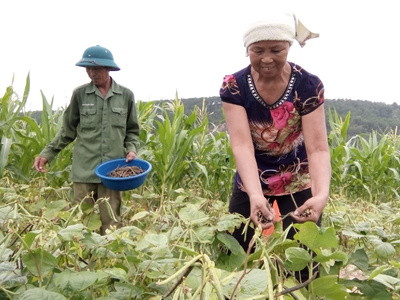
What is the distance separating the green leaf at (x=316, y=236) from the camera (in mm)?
1038

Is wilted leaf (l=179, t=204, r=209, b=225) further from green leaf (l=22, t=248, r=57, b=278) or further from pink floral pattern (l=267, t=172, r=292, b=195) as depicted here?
pink floral pattern (l=267, t=172, r=292, b=195)

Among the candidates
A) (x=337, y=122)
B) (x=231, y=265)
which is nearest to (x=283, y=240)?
(x=231, y=265)

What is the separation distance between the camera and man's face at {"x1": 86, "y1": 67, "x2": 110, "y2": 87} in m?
3.69

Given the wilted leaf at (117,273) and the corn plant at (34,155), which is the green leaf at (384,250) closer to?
A: the wilted leaf at (117,273)

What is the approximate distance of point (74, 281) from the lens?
37.7 inches

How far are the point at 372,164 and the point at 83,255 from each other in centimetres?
597

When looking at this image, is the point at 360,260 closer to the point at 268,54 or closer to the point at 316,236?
the point at 316,236

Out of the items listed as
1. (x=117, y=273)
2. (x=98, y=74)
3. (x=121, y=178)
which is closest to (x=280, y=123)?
(x=117, y=273)

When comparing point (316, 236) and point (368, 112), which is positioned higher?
point (316, 236)

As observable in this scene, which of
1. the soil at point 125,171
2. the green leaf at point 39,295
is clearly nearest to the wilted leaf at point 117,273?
the green leaf at point 39,295

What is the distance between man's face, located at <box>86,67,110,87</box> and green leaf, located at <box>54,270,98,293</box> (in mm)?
2833

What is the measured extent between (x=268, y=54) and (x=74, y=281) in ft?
3.32

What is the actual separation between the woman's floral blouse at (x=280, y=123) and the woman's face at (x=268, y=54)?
18cm

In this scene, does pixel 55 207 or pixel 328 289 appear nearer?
pixel 328 289
